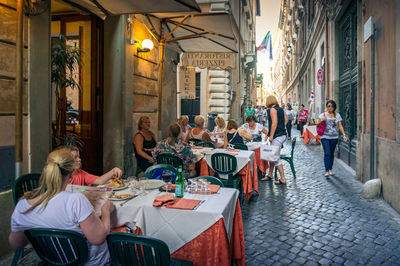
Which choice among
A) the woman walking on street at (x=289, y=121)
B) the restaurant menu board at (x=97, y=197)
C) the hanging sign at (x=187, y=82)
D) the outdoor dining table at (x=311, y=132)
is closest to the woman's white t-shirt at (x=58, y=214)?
the restaurant menu board at (x=97, y=197)

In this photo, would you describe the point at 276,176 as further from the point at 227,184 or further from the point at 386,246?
the point at 386,246

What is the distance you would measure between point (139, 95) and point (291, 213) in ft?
13.5

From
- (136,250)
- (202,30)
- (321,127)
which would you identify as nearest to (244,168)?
(321,127)

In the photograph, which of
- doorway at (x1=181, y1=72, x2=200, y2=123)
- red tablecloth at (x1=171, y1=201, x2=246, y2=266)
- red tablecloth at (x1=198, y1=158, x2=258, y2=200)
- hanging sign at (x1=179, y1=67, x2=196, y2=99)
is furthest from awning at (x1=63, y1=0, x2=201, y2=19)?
doorway at (x1=181, y1=72, x2=200, y2=123)

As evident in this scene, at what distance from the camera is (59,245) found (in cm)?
214

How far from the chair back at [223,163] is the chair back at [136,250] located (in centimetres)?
356

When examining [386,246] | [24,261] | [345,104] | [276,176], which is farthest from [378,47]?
[24,261]

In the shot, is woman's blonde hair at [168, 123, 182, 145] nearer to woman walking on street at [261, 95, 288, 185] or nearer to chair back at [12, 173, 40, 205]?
chair back at [12, 173, 40, 205]

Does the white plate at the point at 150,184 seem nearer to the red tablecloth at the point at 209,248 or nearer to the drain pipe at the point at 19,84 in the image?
the red tablecloth at the point at 209,248

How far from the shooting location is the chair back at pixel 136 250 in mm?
1963

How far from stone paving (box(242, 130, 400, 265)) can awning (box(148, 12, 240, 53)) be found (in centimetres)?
361

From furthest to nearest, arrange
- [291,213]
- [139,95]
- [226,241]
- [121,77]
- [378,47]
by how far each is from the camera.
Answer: [139,95] < [121,77] < [378,47] < [291,213] < [226,241]

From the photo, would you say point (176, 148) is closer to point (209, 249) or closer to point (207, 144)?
point (207, 144)

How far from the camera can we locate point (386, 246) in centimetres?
387
